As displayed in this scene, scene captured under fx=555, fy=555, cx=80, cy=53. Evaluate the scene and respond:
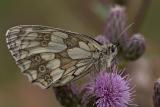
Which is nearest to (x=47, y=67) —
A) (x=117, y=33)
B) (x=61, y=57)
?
(x=61, y=57)

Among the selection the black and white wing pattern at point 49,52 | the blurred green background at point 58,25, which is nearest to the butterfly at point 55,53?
the black and white wing pattern at point 49,52

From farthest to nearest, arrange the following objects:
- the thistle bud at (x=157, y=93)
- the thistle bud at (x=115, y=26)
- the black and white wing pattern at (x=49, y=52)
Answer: the thistle bud at (x=115, y=26)
the thistle bud at (x=157, y=93)
the black and white wing pattern at (x=49, y=52)

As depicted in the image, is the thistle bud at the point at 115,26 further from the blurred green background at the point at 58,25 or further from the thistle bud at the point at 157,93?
the thistle bud at the point at 157,93

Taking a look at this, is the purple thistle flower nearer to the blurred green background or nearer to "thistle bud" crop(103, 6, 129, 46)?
"thistle bud" crop(103, 6, 129, 46)

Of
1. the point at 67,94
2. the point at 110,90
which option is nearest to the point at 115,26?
the point at 67,94

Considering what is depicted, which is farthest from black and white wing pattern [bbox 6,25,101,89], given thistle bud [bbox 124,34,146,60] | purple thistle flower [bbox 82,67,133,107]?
thistle bud [bbox 124,34,146,60]

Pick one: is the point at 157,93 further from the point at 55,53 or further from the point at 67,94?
the point at 55,53

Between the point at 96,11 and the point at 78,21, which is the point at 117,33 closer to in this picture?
the point at 96,11
